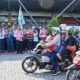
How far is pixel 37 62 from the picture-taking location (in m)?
12.2

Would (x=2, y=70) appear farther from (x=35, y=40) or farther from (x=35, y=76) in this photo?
(x=35, y=40)

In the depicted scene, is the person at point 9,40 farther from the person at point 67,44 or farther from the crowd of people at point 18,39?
the person at point 67,44

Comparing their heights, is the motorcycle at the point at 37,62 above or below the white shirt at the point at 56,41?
below

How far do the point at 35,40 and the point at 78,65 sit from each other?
9.03m

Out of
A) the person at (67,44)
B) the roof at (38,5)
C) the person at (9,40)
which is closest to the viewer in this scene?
the person at (67,44)

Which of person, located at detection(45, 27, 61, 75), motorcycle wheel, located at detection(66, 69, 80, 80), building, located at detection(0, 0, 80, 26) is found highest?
building, located at detection(0, 0, 80, 26)

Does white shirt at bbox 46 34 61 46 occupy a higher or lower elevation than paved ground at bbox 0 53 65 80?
higher

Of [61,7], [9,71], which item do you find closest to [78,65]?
[9,71]

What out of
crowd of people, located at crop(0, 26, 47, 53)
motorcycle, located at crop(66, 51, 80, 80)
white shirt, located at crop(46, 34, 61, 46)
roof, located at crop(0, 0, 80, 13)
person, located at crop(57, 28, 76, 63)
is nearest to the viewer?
motorcycle, located at crop(66, 51, 80, 80)

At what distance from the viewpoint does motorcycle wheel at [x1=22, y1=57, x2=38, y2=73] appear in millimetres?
12305

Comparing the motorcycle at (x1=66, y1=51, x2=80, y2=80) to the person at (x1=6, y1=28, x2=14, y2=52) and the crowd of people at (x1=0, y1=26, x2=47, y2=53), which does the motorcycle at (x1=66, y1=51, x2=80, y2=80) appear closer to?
the crowd of people at (x1=0, y1=26, x2=47, y2=53)

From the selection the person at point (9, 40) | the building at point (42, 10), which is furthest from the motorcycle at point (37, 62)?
the building at point (42, 10)

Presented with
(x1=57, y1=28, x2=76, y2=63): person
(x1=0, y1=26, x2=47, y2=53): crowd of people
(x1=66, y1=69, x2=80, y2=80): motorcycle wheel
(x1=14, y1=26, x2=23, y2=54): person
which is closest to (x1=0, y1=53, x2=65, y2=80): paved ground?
(x1=57, y1=28, x2=76, y2=63): person

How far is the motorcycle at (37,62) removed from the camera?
12.2 meters
